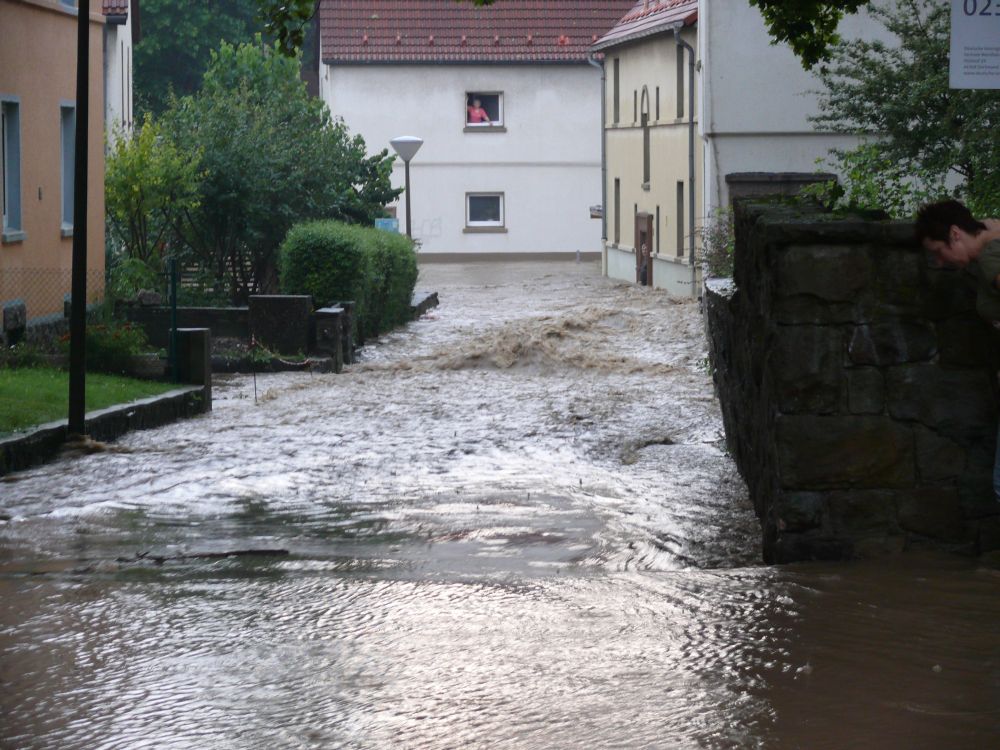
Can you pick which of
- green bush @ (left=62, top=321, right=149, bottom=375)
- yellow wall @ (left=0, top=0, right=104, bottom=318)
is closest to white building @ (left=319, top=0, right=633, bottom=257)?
yellow wall @ (left=0, top=0, right=104, bottom=318)

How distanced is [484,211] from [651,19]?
16.2m

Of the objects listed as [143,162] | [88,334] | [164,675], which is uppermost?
[143,162]

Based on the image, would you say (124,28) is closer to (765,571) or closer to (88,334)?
(88,334)

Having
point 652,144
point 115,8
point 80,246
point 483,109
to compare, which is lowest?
point 80,246

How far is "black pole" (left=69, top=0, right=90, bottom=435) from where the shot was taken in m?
12.0

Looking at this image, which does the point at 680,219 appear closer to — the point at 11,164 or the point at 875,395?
the point at 11,164

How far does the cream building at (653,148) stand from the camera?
112 ft

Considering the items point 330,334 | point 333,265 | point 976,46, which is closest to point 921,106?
point 333,265

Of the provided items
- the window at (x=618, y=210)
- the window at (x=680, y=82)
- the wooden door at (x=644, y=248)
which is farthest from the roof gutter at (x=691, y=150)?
the window at (x=618, y=210)

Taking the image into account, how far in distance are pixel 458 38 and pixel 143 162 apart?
30235 millimetres

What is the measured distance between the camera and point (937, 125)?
22.7 m

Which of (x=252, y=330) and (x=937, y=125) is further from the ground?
(x=937, y=125)

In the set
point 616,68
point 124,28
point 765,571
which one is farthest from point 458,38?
point 765,571

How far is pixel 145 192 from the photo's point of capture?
23.9 meters
